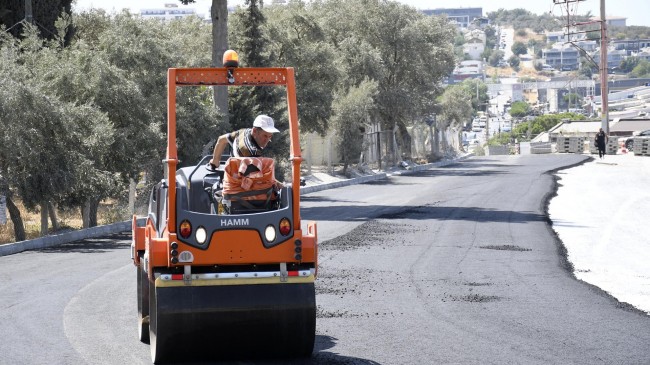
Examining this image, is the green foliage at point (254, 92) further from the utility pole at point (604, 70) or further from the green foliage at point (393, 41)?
the utility pole at point (604, 70)

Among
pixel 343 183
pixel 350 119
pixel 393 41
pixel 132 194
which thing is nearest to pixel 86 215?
pixel 132 194

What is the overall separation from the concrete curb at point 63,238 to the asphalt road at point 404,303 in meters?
0.53

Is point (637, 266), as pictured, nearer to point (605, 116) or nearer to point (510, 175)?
point (510, 175)

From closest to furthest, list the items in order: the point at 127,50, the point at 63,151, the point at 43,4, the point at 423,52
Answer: the point at 63,151, the point at 127,50, the point at 43,4, the point at 423,52

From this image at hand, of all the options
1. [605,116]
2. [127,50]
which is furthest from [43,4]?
[605,116]

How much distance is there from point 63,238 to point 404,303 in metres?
11.0

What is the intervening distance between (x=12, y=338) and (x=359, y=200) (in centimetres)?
2507

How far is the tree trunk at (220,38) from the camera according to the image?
33.7 metres

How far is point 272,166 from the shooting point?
925cm

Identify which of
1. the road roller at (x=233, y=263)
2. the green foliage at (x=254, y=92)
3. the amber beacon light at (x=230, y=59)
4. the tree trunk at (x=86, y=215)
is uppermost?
the green foliage at (x=254, y=92)

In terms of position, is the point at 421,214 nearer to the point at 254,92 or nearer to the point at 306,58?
the point at 254,92

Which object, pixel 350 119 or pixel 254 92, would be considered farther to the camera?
pixel 350 119

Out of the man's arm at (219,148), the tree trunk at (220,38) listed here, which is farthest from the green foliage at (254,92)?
the man's arm at (219,148)

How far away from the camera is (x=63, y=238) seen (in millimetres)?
22016
